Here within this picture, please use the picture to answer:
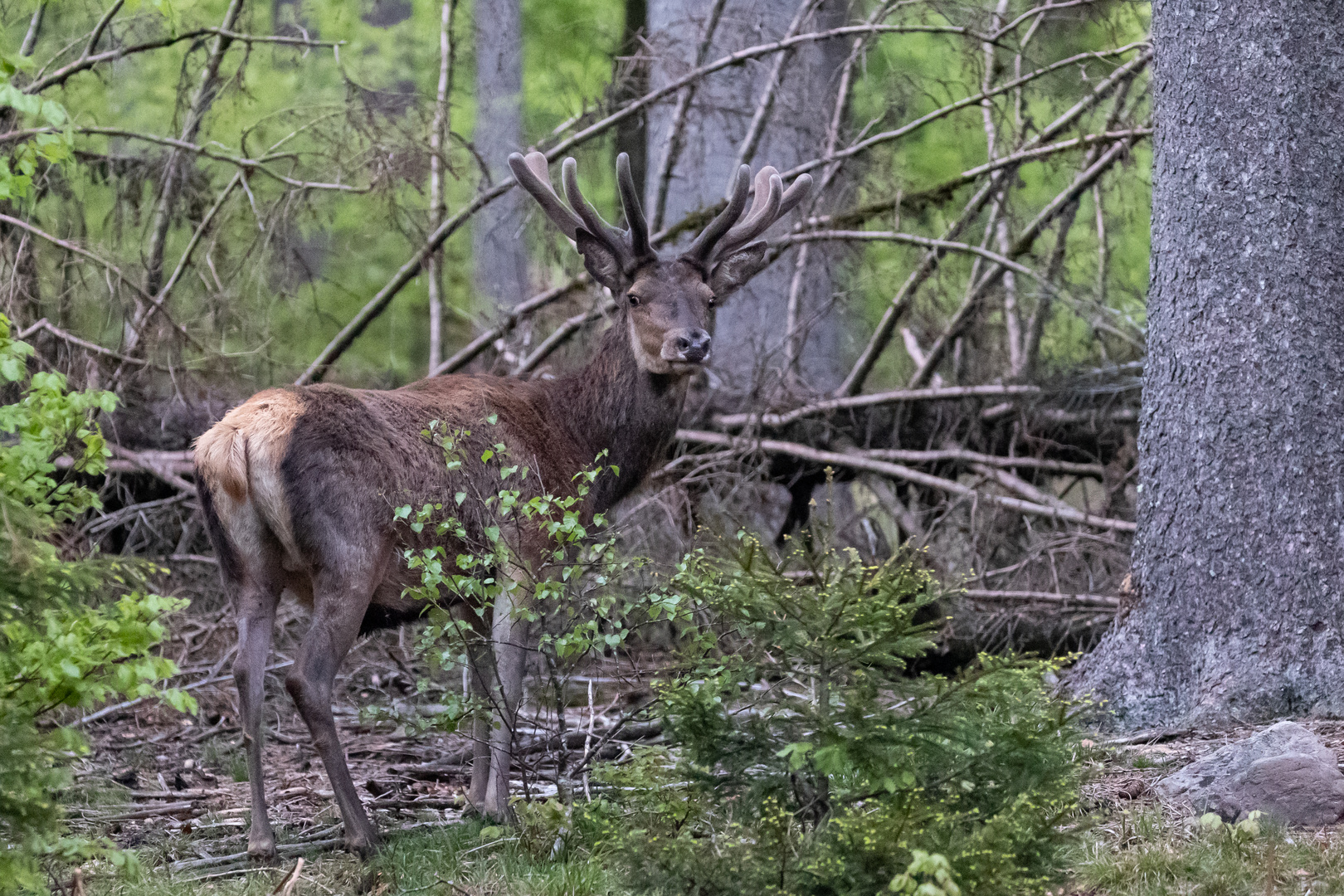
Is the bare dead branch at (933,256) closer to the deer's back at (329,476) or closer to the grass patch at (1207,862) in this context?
the deer's back at (329,476)

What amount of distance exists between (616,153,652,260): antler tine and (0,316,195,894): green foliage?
8.78 ft

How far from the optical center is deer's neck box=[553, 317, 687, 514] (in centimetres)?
600

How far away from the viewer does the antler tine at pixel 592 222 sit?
5.81 metres

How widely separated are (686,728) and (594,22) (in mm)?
8353

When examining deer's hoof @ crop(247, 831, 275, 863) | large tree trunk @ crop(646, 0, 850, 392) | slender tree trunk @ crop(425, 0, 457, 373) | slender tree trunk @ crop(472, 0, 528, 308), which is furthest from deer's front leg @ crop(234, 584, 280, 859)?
slender tree trunk @ crop(472, 0, 528, 308)

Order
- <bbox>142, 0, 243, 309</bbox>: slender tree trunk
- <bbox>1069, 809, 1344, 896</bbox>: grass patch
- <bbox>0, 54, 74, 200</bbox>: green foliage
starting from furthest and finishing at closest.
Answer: <bbox>142, 0, 243, 309</bbox>: slender tree trunk < <bbox>1069, 809, 1344, 896</bbox>: grass patch < <bbox>0, 54, 74, 200</bbox>: green foliage

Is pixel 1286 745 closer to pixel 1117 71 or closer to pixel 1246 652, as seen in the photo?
pixel 1246 652

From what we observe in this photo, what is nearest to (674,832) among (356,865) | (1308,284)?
(356,865)

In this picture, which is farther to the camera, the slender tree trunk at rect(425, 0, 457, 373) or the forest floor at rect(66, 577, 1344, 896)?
the slender tree trunk at rect(425, 0, 457, 373)

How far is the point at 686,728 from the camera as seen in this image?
123 inches

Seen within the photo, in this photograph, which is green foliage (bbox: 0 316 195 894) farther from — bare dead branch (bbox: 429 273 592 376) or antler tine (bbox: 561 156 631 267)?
bare dead branch (bbox: 429 273 592 376)

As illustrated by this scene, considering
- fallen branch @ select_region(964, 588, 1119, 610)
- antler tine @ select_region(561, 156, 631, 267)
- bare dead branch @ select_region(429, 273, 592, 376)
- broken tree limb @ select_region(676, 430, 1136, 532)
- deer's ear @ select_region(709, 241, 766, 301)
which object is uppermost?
antler tine @ select_region(561, 156, 631, 267)

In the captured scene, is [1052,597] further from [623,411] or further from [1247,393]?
[623,411]

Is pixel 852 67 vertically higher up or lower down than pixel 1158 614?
higher up
